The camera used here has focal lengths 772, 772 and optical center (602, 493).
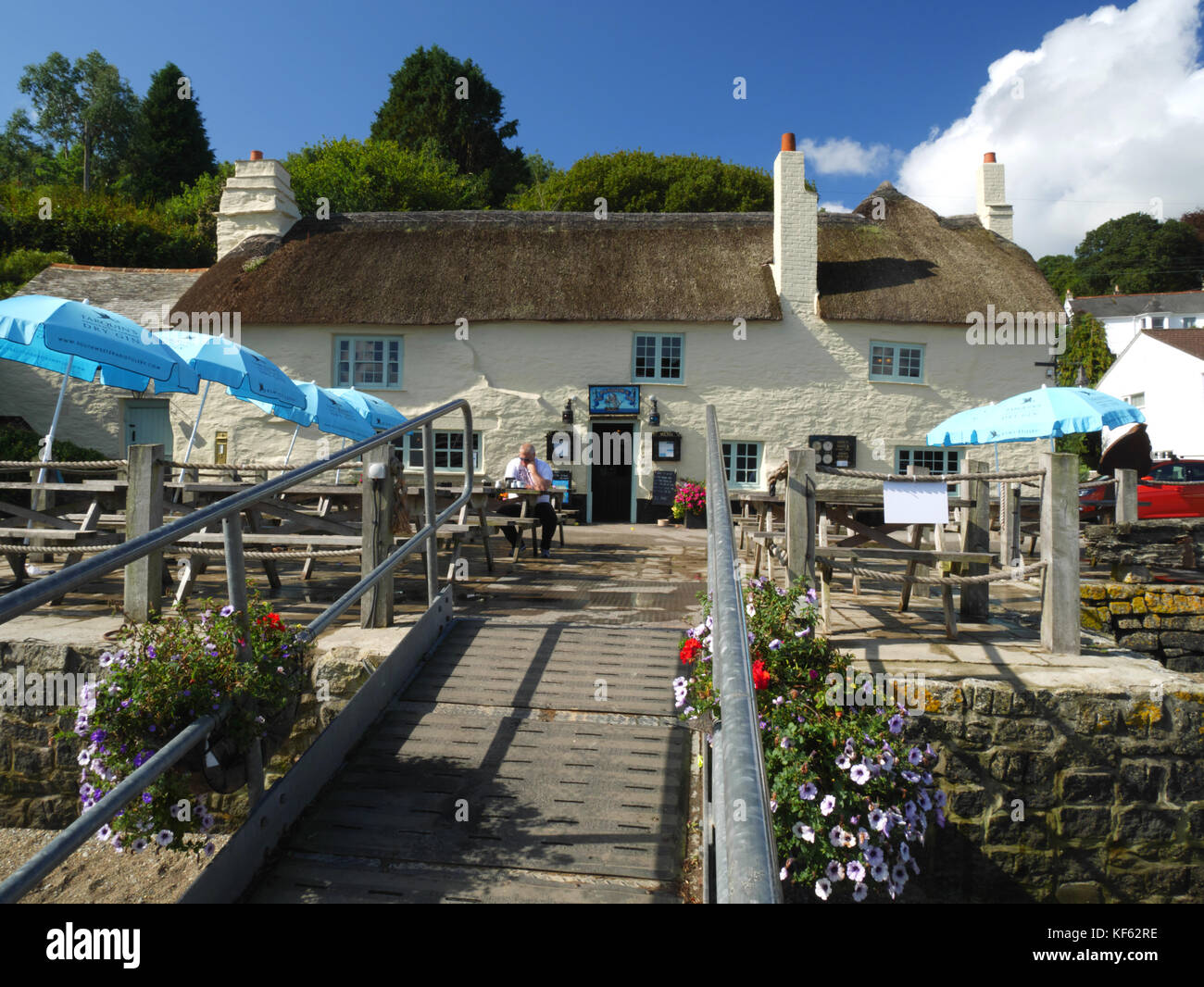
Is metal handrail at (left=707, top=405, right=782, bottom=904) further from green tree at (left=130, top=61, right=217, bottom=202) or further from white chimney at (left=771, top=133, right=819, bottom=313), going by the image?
Result: green tree at (left=130, top=61, right=217, bottom=202)

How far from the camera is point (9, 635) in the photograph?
396cm

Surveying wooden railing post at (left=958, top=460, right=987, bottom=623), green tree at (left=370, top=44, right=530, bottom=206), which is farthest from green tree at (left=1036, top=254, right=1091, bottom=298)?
wooden railing post at (left=958, top=460, right=987, bottom=623)

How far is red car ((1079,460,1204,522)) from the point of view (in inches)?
576

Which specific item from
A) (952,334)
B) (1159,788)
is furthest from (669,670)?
(952,334)

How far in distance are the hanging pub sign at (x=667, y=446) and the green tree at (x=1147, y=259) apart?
58.5m

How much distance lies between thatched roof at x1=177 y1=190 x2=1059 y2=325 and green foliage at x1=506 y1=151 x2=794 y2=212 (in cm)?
1459

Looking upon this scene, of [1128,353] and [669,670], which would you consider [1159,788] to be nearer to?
[669,670]

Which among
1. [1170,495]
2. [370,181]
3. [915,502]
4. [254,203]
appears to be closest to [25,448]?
[254,203]

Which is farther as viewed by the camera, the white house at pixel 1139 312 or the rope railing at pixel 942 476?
the white house at pixel 1139 312

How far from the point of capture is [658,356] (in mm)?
16109

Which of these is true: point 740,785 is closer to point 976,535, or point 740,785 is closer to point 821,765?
point 821,765

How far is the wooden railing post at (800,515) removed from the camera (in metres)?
4.50

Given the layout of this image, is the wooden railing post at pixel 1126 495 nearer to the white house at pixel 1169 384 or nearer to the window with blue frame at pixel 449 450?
the window with blue frame at pixel 449 450

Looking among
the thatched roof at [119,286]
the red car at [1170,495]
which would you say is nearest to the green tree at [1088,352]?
the red car at [1170,495]
